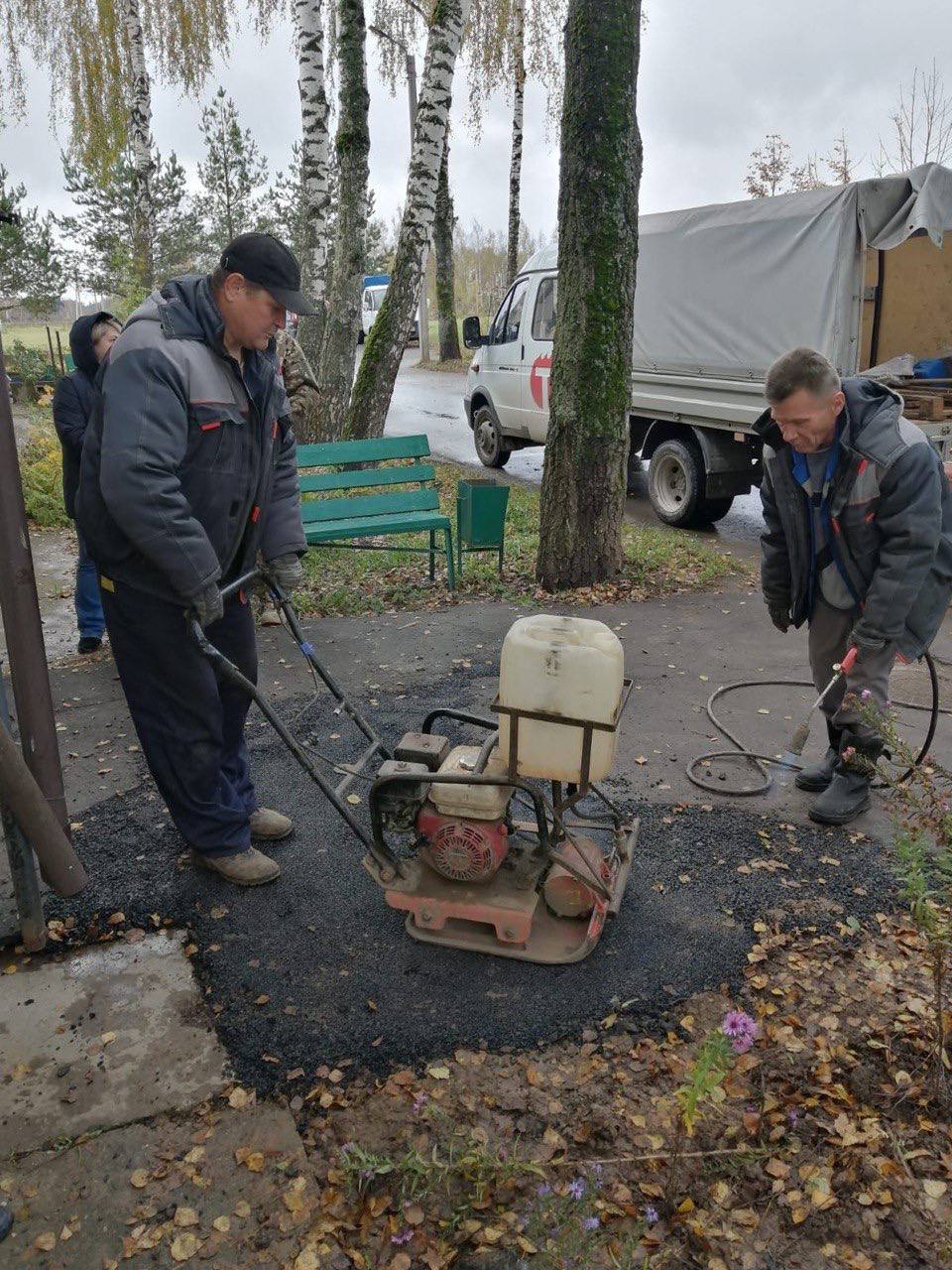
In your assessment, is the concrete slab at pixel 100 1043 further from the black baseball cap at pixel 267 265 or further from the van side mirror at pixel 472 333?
the van side mirror at pixel 472 333

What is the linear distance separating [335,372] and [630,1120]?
9515 mm

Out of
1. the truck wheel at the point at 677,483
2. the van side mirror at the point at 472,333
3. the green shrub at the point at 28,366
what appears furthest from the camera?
the green shrub at the point at 28,366

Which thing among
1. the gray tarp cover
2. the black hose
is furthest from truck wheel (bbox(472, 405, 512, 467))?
the black hose

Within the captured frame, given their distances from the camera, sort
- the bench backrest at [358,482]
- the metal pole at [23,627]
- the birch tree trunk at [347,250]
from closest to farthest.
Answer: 1. the metal pole at [23,627]
2. the bench backrest at [358,482]
3. the birch tree trunk at [347,250]

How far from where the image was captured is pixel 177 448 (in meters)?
3.02

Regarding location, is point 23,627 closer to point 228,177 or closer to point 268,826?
point 268,826

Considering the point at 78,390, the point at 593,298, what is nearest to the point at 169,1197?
the point at 78,390

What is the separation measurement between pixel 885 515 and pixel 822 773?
1.28 metres

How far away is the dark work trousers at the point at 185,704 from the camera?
3.24 m

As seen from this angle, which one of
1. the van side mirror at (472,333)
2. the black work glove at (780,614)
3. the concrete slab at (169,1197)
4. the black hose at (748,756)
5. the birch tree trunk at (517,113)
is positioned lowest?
the concrete slab at (169,1197)

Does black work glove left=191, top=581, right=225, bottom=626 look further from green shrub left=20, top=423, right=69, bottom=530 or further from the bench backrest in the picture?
green shrub left=20, top=423, right=69, bottom=530

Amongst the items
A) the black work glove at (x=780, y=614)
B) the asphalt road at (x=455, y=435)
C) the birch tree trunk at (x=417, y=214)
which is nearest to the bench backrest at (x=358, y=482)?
the birch tree trunk at (x=417, y=214)

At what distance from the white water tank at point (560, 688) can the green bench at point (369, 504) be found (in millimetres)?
4374

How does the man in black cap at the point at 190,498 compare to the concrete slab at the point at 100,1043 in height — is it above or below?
above
